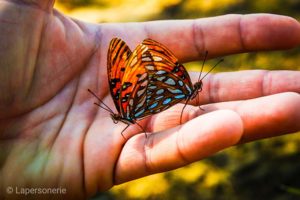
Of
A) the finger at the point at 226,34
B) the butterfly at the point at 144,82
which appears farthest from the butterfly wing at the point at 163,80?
the finger at the point at 226,34

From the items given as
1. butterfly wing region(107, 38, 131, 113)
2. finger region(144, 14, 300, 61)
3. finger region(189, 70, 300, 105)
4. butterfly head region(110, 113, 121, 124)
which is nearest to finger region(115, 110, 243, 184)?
butterfly head region(110, 113, 121, 124)

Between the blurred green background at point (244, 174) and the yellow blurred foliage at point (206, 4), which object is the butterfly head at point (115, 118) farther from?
the yellow blurred foliage at point (206, 4)

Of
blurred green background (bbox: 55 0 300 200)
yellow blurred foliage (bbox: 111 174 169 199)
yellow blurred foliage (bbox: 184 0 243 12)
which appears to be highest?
yellow blurred foliage (bbox: 184 0 243 12)

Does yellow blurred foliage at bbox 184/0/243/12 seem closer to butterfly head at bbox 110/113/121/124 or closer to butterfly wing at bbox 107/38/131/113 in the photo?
butterfly wing at bbox 107/38/131/113

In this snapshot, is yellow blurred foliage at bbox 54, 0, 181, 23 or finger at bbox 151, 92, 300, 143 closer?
finger at bbox 151, 92, 300, 143

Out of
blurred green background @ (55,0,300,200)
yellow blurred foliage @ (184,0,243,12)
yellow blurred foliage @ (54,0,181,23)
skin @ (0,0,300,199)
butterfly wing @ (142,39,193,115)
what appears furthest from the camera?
yellow blurred foliage @ (54,0,181,23)

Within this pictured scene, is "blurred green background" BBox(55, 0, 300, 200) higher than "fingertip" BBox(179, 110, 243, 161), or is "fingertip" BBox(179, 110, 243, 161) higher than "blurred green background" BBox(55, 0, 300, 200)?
"fingertip" BBox(179, 110, 243, 161)

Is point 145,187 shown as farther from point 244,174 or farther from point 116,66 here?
point 116,66

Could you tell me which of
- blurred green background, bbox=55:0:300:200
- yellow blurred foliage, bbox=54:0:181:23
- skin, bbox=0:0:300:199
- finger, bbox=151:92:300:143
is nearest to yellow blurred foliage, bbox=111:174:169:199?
blurred green background, bbox=55:0:300:200

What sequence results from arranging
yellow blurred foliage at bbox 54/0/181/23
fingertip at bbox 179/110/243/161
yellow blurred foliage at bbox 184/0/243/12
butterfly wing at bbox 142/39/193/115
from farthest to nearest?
yellow blurred foliage at bbox 54/0/181/23 < yellow blurred foliage at bbox 184/0/243/12 < butterfly wing at bbox 142/39/193/115 < fingertip at bbox 179/110/243/161
